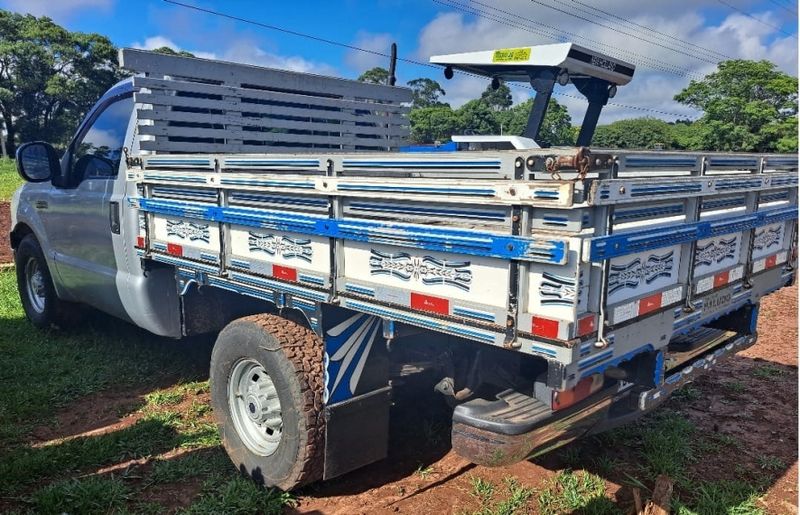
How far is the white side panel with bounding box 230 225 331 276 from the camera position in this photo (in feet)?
10.3

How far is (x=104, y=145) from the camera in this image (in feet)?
16.2

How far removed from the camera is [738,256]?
3.51 metres

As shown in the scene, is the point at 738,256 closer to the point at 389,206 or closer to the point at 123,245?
the point at 389,206

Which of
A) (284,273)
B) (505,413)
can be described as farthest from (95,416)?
(505,413)

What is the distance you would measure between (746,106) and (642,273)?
134 feet

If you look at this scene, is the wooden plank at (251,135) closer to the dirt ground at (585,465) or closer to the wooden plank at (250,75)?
the wooden plank at (250,75)

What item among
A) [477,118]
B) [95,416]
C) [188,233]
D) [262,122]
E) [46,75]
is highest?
[46,75]

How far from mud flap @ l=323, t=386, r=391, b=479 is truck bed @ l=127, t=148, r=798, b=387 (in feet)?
1.57

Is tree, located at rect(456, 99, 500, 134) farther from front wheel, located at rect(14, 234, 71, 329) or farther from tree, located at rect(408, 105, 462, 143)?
front wheel, located at rect(14, 234, 71, 329)

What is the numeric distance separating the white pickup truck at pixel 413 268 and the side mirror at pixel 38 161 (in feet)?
1.40

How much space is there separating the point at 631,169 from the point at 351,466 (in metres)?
1.92

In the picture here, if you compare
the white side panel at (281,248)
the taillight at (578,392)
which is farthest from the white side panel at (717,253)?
the white side panel at (281,248)

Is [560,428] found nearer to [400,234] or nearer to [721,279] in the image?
[400,234]

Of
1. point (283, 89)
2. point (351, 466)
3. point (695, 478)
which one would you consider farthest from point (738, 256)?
point (283, 89)
